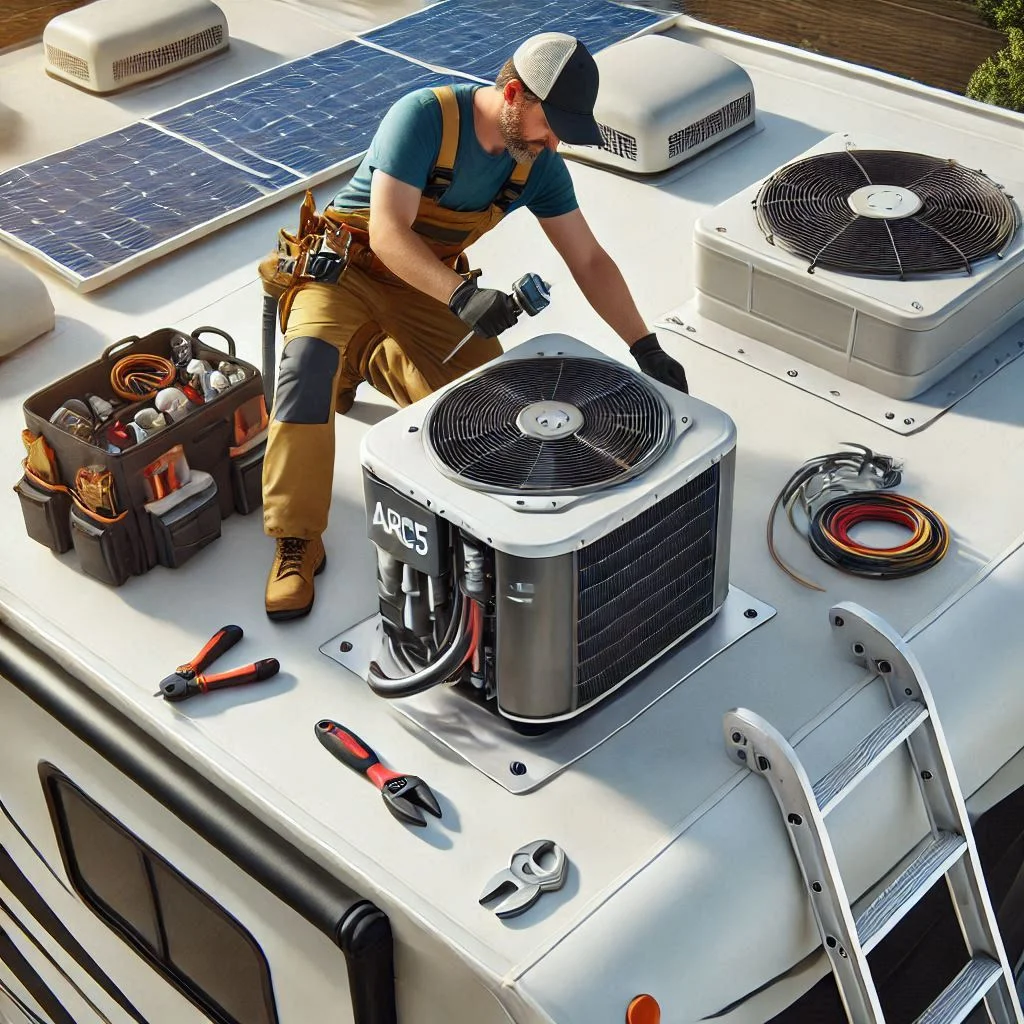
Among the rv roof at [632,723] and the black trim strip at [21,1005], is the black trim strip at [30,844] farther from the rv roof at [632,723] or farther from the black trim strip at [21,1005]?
the black trim strip at [21,1005]

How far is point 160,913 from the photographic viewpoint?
3.19 metres

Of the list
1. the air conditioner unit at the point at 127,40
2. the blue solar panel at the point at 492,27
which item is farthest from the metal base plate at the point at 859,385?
the air conditioner unit at the point at 127,40

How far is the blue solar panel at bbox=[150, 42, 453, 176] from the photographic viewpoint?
5168 millimetres

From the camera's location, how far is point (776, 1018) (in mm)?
2818

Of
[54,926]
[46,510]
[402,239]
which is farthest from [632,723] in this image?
[54,926]

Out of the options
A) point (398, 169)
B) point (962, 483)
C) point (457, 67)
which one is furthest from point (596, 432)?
point (457, 67)

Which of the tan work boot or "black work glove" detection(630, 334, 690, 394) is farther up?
"black work glove" detection(630, 334, 690, 394)

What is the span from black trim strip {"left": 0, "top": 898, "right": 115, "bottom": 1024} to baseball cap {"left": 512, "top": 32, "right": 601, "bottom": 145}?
248 cm

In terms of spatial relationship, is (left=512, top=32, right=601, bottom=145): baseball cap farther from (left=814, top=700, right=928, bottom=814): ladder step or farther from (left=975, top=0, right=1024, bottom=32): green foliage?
(left=975, top=0, right=1024, bottom=32): green foliage

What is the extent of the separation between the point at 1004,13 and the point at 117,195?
6.67 m

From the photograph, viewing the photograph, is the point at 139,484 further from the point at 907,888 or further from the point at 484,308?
the point at 907,888

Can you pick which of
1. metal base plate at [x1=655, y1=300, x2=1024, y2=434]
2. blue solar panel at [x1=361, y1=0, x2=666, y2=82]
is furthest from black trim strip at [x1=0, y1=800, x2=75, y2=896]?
blue solar panel at [x1=361, y1=0, x2=666, y2=82]

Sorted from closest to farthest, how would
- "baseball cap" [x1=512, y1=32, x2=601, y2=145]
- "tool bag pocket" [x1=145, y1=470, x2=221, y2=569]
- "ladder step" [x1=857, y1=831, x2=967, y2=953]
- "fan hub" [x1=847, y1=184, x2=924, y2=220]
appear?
"ladder step" [x1=857, y1=831, x2=967, y2=953], "baseball cap" [x1=512, y1=32, x2=601, y2=145], "tool bag pocket" [x1=145, y1=470, x2=221, y2=569], "fan hub" [x1=847, y1=184, x2=924, y2=220]

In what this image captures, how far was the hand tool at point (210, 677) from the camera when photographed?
10.1 feet
